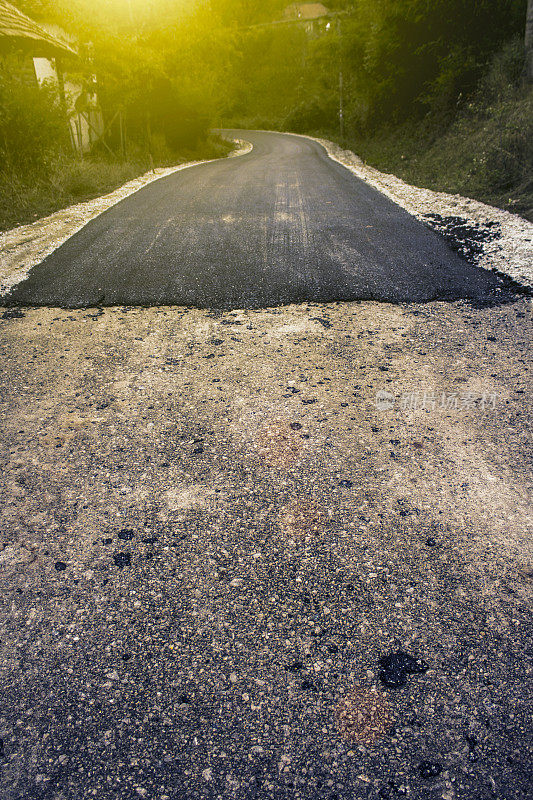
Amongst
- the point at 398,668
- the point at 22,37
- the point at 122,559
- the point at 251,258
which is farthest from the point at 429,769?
the point at 22,37

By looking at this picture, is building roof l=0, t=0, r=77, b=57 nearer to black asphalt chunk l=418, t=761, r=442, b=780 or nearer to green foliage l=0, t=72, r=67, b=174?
green foliage l=0, t=72, r=67, b=174

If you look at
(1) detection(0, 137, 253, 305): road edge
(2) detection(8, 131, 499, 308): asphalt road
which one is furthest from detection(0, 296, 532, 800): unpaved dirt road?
(1) detection(0, 137, 253, 305): road edge

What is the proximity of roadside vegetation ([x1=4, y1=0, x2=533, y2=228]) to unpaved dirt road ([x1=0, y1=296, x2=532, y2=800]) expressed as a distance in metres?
5.85

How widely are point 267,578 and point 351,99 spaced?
1103 inches

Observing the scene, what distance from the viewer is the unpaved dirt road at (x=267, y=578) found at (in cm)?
159

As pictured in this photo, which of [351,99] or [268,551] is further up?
[351,99]

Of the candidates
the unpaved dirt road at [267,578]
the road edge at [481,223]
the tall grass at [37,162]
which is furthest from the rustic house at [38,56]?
the unpaved dirt road at [267,578]

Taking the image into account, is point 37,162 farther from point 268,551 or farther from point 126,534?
point 268,551

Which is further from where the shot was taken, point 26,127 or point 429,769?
point 26,127

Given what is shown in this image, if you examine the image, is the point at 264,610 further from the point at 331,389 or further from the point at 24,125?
the point at 24,125

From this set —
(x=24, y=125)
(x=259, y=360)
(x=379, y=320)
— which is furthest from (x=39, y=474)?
(x=24, y=125)

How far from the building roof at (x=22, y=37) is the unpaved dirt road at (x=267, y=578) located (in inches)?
546

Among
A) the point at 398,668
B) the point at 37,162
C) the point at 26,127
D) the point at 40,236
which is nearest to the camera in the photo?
the point at 398,668

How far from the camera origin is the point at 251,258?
613cm
